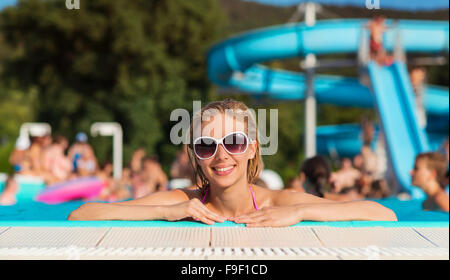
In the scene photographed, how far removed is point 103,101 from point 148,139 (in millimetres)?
2136

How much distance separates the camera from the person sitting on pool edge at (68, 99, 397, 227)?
2.16 meters

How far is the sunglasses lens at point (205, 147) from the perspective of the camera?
2182 mm

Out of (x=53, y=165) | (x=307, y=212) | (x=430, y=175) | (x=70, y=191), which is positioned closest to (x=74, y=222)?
(x=307, y=212)

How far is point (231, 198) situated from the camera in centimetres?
237

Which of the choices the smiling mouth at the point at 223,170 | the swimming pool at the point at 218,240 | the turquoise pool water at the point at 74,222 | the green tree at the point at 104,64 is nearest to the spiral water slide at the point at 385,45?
the turquoise pool water at the point at 74,222

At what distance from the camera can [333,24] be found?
8758 millimetres

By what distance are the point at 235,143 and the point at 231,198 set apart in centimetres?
30

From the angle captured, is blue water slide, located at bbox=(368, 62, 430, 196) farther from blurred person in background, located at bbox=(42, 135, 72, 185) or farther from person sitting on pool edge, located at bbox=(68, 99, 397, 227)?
person sitting on pool edge, located at bbox=(68, 99, 397, 227)

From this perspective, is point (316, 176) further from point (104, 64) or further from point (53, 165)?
point (104, 64)

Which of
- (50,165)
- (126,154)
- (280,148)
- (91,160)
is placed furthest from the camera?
(280,148)

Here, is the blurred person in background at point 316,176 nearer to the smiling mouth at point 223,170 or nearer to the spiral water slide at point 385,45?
the smiling mouth at point 223,170

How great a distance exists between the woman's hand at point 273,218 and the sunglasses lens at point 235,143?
0.27 meters

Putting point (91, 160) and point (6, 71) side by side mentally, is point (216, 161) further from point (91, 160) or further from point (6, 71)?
point (6, 71)

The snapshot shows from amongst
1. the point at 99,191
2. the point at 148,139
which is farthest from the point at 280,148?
the point at 99,191
